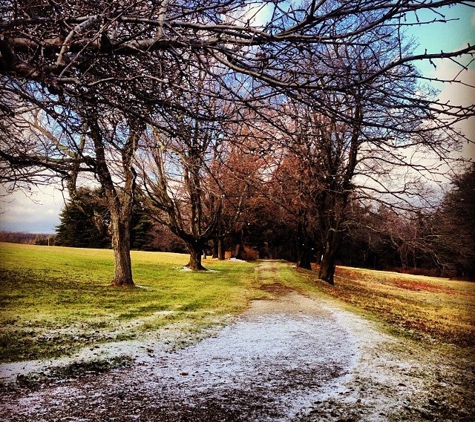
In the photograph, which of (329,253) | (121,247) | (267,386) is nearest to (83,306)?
(121,247)

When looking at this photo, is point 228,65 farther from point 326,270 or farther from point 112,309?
point 326,270

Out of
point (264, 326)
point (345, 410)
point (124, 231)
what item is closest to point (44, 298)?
point (124, 231)

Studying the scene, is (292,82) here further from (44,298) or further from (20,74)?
(44,298)

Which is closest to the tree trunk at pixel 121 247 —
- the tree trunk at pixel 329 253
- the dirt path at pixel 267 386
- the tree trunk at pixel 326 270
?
the dirt path at pixel 267 386

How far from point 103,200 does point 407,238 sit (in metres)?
8.06

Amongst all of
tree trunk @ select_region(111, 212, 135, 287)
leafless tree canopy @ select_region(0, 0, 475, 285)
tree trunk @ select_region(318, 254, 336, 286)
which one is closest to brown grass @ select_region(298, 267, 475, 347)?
tree trunk @ select_region(318, 254, 336, 286)

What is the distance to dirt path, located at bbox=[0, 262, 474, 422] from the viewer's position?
354 cm

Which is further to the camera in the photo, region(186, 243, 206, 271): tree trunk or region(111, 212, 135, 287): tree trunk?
region(186, 243, 206, 271): tree trunk

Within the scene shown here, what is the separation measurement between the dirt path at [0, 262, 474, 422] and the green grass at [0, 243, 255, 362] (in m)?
1.17

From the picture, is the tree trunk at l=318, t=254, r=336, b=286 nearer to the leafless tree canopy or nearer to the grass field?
the grass field

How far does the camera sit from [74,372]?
4.53 metres

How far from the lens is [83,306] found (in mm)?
8797

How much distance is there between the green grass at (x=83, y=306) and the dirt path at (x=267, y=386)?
1172mm

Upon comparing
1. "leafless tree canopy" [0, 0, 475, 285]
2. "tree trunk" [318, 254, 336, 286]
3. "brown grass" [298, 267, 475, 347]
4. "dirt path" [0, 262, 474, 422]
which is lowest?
"brown grass" [298, 267, 475, 347]
